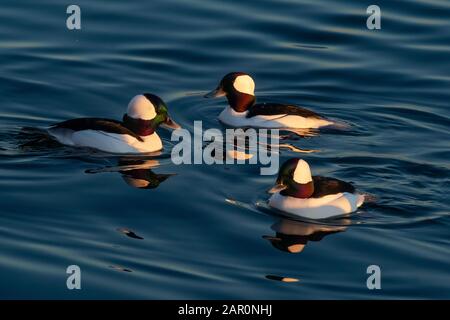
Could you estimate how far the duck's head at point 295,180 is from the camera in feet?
54.2

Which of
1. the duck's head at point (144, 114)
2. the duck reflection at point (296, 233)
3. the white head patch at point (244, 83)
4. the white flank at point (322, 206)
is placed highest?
the white head patch at point (244, 83)

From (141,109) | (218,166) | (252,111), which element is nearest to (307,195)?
(218,166)

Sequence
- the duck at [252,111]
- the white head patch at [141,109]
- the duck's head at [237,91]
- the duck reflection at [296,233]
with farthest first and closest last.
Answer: the duck's head at [237,91]
the duck at [252,111]
the white head patch at [141,109]
the duck reflection at [296,233]

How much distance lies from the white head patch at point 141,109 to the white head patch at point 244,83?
2294mm

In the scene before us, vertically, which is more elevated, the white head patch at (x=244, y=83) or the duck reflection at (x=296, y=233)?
the white head patch at (x=244, y=83)

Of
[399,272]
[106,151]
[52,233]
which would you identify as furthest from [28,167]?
[399,272]

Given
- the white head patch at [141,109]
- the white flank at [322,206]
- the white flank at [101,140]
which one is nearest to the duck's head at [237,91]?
the white head patch at [141,109]

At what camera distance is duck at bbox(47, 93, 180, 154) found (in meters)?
18.6

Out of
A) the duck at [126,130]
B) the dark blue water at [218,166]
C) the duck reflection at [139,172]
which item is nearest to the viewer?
the dark blue water at [218,166]

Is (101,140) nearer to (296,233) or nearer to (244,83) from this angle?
(244,83)

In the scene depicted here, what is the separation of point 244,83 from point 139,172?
3.48m

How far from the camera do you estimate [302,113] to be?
794 inches

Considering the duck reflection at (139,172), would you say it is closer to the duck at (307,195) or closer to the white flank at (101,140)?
the white flank at (101,140)

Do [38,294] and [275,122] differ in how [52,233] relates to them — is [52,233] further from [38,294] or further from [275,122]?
[275,122]
